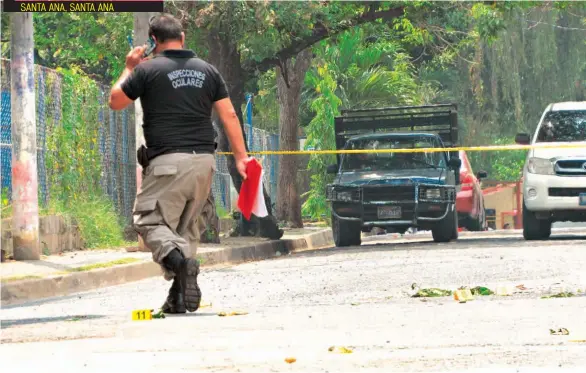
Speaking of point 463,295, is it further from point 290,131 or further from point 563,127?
point 290,131

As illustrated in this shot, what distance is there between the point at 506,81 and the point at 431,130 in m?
17.3

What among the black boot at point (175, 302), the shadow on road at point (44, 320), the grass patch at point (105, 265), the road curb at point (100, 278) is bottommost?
the road curb at point (100, 278)

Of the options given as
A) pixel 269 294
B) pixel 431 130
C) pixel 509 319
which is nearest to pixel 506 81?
pixel 431 130

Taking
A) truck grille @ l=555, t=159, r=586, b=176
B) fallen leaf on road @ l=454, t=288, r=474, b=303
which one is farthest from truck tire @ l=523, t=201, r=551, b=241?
fallen leaf on road @ l=454, t=288, r=474, b=303

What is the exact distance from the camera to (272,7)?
2212 centimetres

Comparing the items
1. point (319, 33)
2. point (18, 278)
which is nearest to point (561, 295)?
point (18, 278)

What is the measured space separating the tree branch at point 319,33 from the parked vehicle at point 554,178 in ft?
13.2

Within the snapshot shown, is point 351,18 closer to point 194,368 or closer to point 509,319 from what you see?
point 509,319

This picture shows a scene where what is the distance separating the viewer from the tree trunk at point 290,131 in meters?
30.8

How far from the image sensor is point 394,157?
23734 millimetres

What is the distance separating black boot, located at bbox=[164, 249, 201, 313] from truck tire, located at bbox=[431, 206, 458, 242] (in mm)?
12872

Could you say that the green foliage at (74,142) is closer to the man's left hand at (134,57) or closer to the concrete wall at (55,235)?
the concrete wall at (55,235)

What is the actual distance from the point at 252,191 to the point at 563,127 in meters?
12.4

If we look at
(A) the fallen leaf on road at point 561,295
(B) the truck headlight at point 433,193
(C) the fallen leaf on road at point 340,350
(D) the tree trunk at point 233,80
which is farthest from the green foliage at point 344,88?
(C) the fallen leaf on road at point 340,350
